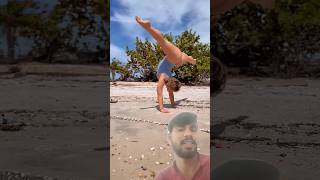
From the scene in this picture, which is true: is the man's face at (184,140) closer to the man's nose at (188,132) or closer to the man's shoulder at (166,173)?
the man's nose at (188,132)

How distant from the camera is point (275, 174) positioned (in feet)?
11.8

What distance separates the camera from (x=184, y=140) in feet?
11.3

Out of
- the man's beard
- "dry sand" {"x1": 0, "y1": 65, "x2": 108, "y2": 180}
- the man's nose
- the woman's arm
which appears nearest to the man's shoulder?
the man's beard

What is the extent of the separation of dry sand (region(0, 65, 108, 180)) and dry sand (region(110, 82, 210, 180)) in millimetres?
288

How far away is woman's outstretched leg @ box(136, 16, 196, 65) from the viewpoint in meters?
3.37

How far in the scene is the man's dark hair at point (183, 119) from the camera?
341 cm

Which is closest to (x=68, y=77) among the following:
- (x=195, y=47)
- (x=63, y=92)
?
(x=63, y=92)

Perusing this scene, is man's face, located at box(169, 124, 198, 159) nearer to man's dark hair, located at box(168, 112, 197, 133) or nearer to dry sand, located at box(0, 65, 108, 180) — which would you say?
man's dark hair, located at box(168, 112, 197, 133)

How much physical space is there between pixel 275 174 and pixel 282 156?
0.43 ft

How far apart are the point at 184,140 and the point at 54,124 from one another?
3.91 feet

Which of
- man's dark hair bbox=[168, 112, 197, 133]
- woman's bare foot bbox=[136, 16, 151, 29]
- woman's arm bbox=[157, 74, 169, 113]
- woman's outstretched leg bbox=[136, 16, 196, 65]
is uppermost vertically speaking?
woman's bare foot bbox=[136, 16, 151, 29]

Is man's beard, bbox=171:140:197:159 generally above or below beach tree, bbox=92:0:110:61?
below

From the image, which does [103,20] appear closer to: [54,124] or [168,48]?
[168,48]

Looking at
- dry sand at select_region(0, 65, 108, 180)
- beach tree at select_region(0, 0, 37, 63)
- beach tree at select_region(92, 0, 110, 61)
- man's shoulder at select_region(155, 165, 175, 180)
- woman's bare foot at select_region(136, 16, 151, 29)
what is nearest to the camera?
woman's bare foot at select_region(136, 16, 151, 29)
